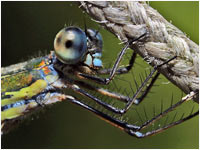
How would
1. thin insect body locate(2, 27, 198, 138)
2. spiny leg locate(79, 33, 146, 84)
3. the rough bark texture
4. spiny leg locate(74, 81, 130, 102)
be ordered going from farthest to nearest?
spiny leg locate(74, 81, 130, 102) → thin insect body locate(2, 27, 198, 138) → spiny leg locate(79, 33, 146, 84) → the rough bark texture

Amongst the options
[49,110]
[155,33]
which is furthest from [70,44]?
[49,110]

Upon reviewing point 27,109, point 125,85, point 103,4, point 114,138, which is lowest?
point 114,138

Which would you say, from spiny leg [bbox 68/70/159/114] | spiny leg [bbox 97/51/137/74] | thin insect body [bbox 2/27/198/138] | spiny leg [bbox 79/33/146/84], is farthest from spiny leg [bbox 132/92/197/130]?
spiny leg [bbox 97/51/137/74]

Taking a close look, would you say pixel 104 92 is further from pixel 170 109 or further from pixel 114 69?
pixel 170 109

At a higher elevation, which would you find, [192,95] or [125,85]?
[192,95]

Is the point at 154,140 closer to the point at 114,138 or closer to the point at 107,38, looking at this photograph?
the point at 114,138

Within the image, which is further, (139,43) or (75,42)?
(75,42)

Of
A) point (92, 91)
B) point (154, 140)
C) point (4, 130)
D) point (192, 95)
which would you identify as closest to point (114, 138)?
point (154, 140)

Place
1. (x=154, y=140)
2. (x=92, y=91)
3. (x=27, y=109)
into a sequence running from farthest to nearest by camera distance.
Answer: (x=154, y=140) → (x=92, y=91) → (x=27, y=109)

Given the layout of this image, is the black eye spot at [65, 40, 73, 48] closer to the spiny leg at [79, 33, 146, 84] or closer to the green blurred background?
the spiny leg at [79, 33, 146, 84]
